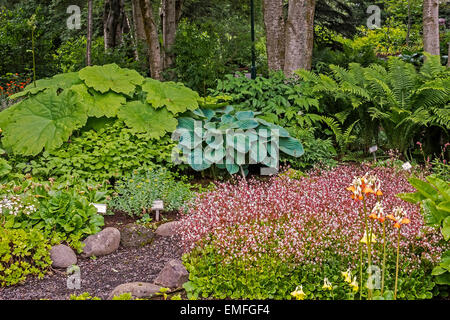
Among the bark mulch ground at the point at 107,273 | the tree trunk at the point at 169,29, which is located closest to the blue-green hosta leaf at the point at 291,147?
the bark mulch ground at the point at 107,273

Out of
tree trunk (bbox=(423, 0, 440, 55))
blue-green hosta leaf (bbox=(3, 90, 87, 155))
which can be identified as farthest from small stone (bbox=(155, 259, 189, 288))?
tree trunk (bbox=(423, 0, 440, 55))

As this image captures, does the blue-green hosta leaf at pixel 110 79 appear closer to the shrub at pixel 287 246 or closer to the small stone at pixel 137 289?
the shrub at pixel 287 246

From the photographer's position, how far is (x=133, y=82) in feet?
21.3

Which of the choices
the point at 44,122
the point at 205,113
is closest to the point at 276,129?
the point at 205,113

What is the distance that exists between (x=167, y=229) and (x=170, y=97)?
2.24 meters

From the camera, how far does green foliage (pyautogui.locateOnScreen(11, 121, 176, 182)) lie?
5.43 meters

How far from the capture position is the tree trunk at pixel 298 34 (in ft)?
25.0

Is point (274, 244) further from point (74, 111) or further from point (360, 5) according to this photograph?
point (360, 5)

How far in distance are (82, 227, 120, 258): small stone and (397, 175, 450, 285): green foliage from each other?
2.50 metres

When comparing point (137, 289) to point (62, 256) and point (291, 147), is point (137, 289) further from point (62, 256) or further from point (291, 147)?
point (291, 147)

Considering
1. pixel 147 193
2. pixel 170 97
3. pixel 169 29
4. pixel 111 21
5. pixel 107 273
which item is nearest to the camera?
pixel 107 273

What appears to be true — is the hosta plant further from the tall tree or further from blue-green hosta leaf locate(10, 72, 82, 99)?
the tall tree

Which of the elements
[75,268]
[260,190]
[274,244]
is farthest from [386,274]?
[75,268]

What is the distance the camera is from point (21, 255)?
12.6 ft
